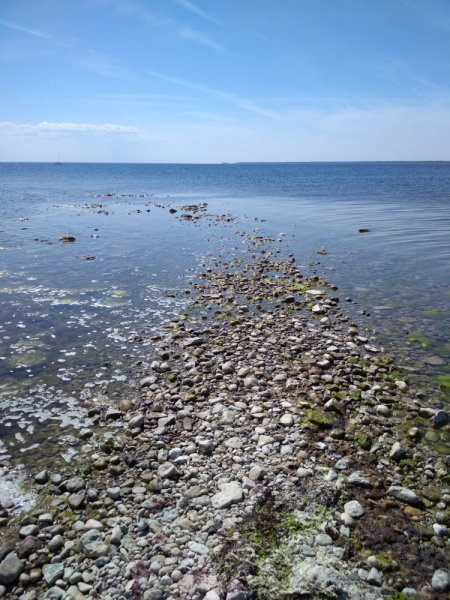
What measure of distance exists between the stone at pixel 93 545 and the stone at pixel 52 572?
1.10ft

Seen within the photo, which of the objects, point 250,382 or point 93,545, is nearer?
point 93,545

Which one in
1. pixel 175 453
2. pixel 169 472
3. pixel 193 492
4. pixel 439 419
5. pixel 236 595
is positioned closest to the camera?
pixel 236 595

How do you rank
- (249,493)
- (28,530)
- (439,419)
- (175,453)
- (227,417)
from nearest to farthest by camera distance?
(28,530), (249,493), (175,453), (439,419), (227,417)

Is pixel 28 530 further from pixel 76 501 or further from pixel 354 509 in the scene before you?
pixel 354 509

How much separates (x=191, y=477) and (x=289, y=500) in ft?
5.64

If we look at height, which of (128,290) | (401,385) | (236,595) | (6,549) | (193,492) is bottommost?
(6,549)

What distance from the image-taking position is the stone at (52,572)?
5145 mm

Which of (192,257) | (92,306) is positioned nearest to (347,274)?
(192,257)

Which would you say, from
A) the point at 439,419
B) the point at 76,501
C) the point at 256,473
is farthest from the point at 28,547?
the point at 439,419

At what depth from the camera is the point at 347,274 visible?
20500 mm

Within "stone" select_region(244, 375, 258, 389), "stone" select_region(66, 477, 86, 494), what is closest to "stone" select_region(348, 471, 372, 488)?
"stone" select_region(244, 375, 258, 389)

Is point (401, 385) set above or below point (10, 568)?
above

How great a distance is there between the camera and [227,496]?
20.6ft

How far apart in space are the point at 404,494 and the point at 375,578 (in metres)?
1.68
